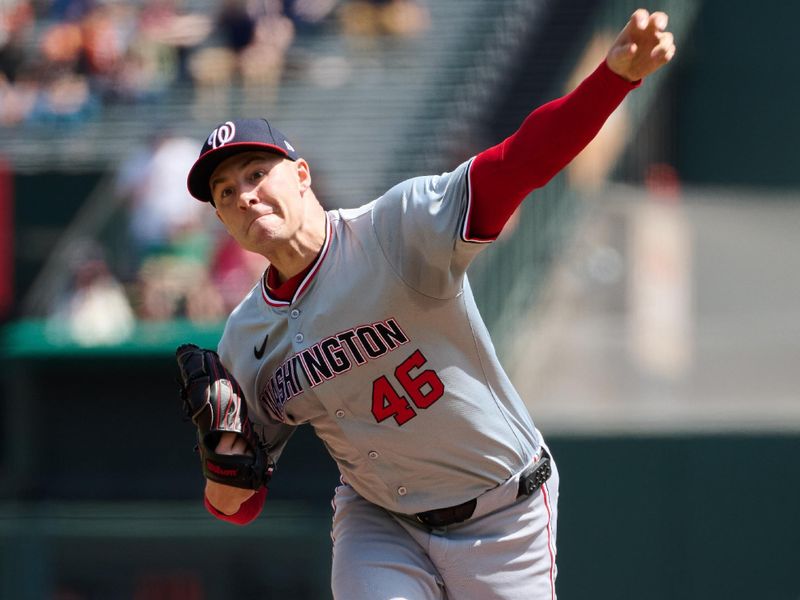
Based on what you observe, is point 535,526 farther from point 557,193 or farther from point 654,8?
point 654,8

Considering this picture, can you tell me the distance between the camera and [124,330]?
9.21 m

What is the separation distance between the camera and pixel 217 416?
360 cm

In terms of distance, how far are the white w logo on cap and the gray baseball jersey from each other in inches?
15.0

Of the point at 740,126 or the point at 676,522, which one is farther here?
the point at 740,126

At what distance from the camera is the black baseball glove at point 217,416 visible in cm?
360

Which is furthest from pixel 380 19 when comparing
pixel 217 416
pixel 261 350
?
pixel 217 416

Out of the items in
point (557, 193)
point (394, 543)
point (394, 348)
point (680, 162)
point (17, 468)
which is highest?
point (394, 348)

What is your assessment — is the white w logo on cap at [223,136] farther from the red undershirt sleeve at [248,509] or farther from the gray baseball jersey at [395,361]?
Result: the red undershirt sleeve at [248,509]

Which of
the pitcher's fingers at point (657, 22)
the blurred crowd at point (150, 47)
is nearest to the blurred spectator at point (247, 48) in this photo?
the blurred crowd at point (150, 47)

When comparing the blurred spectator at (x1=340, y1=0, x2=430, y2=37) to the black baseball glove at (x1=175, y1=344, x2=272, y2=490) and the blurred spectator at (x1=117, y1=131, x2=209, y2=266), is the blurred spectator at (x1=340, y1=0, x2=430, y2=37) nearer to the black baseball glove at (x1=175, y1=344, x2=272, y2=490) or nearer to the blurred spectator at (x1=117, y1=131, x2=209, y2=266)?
the blurred spectator at (x1=117, y1=131, x2=209, y2=266)

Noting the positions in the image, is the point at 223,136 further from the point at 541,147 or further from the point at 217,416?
the point at 541,147

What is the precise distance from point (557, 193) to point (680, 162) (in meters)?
5.05

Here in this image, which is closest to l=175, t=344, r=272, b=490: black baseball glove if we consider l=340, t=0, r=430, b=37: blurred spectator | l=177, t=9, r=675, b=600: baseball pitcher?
l=177, t=9, r=675, b=600: baseball pitcher

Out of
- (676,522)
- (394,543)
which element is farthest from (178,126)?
(394,543)
